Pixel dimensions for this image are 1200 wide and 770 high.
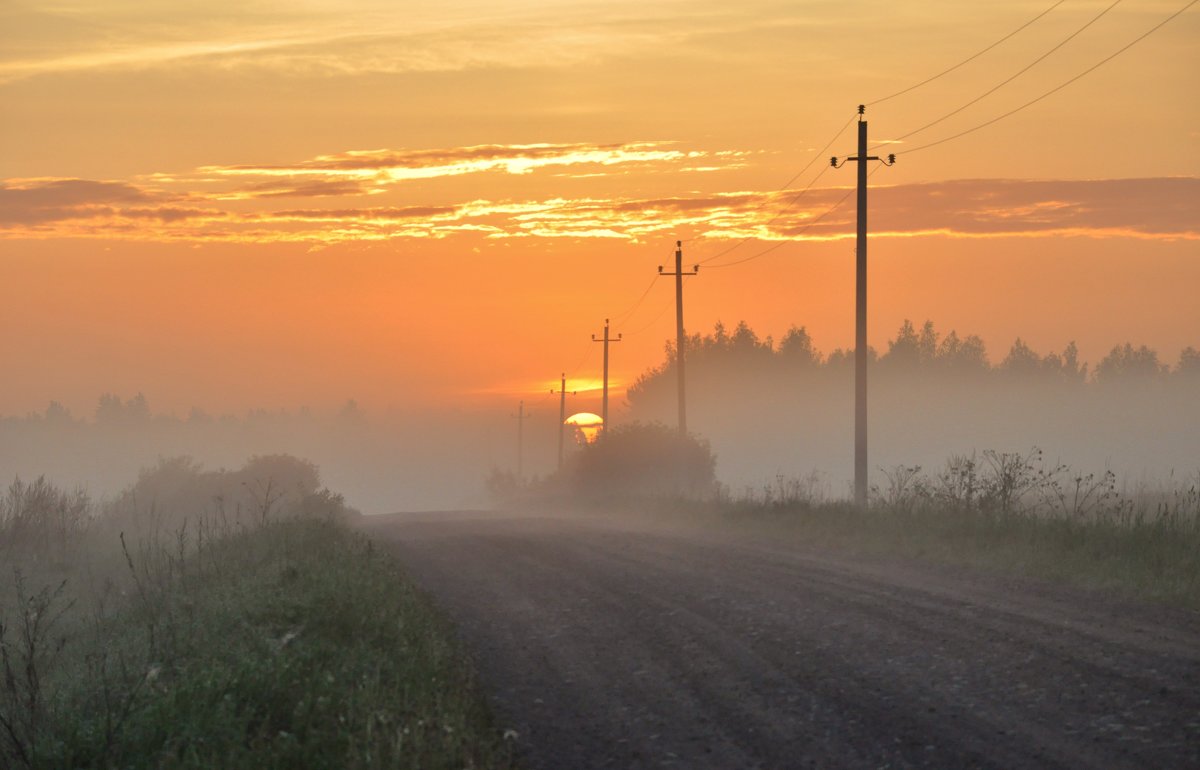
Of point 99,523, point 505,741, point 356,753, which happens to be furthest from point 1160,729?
point 99,523

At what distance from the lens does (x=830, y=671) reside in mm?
10555

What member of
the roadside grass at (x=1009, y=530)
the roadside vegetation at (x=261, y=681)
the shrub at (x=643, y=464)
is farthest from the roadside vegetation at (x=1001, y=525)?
the shrub at (x=643, y=464)

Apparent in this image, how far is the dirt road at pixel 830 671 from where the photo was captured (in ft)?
27.3

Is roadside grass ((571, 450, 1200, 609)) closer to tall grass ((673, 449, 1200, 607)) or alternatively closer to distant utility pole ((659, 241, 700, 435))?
tall grass ((673, 449, 1200, 607))

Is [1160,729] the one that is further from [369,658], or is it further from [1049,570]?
[1049,570]

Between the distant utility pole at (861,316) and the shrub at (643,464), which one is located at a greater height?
the distant utility pole at (861,316)

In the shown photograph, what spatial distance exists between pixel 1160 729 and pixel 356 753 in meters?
A: 5.48

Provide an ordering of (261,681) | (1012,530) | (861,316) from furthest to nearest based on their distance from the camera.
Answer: (861,316), (1012,530), (261,681)

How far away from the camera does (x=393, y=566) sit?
19156mm

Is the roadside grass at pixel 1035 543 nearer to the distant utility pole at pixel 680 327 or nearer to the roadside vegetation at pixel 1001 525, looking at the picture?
the roadside vegetation at pixel 1001 525

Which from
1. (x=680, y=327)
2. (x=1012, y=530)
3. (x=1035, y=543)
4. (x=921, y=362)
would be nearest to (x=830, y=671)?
(x=1035, y=543)

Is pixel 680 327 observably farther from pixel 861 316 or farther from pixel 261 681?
pixel 261 681

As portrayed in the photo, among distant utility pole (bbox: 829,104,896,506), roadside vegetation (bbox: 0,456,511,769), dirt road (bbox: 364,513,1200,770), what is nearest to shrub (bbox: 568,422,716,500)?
distant utility pole (bbox: 829,104,896,506)

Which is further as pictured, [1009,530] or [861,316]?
[861,316]
